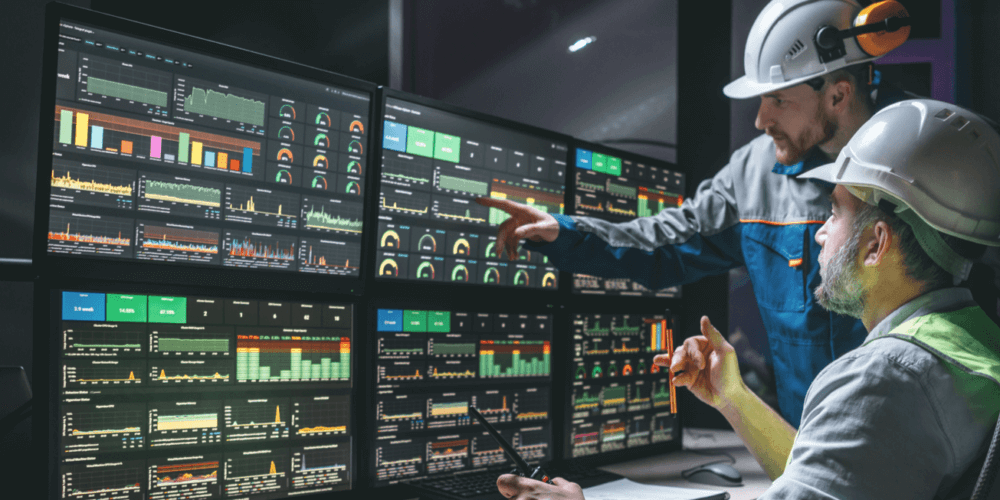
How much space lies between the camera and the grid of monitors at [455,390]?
1.61 metres

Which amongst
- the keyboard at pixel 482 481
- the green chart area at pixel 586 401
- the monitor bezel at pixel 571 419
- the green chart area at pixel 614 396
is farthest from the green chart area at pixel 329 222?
the green chart area at pixel 614 396

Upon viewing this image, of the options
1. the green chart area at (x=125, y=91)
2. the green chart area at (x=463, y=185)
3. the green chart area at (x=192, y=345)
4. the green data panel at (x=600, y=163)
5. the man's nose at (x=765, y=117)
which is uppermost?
the man's nose at (x=765, y=117)

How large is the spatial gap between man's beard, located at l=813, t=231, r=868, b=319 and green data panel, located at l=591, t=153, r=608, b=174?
1.06 m

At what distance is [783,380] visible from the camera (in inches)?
69.7

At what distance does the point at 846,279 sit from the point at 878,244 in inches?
2.8

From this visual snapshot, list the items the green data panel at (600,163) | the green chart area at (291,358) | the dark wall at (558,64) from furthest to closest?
the dark wall at (558,64) < the green data panel at (600,163) < the green chart area at (291,358)

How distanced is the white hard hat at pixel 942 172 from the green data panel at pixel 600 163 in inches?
45.0

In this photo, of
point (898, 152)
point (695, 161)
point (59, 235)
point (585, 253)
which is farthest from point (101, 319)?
point (695, 161)

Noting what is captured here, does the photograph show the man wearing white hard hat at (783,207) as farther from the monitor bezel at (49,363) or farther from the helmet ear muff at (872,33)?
the monitor bezel at (49,363)

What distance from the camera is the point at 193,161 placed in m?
1.34

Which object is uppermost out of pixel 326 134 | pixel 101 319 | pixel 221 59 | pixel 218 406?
pixel 221 59

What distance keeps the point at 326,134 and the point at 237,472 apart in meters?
0.75

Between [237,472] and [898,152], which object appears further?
[237,472]

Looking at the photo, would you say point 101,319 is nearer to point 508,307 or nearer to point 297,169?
point 297,169
